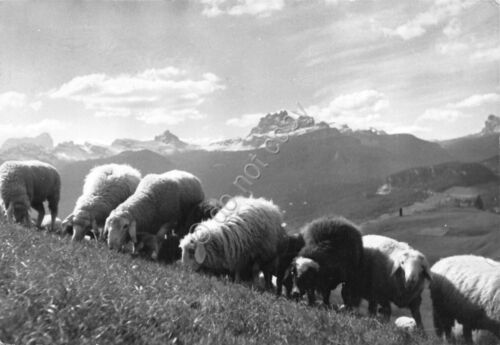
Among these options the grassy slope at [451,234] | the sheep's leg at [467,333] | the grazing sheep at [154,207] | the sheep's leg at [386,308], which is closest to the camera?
the sheep's leg at [467,333]

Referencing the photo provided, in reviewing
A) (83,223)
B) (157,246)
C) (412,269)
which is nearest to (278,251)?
(157,246)

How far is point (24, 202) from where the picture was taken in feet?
63.3

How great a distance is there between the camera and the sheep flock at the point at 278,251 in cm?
1423

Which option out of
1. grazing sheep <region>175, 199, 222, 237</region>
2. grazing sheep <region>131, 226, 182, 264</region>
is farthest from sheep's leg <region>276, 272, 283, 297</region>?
grazing sheep <region>131, 226, 182, 264</region>

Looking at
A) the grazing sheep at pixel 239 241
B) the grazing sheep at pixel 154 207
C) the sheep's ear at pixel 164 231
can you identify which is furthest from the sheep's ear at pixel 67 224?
the grazing sheep at pixel 239 241

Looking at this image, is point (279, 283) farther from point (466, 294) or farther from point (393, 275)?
point (466, 294)

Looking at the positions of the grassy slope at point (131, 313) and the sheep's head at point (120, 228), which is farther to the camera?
the sheep's head at point (120, 228)

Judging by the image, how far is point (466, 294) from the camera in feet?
44.9

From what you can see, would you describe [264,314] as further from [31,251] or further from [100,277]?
[31,251]

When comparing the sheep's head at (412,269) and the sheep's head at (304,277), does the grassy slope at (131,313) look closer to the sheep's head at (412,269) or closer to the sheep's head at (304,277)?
the sheep's head at (412,269)

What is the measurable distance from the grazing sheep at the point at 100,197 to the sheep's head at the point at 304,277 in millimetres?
7789

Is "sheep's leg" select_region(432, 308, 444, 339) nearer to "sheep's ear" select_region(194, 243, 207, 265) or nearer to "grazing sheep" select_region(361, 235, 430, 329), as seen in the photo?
"grazing sheep" select_region(361, 235, 430, 329)

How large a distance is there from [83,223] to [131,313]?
13.5 m

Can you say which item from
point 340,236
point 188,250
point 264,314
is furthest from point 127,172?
point 264,314
